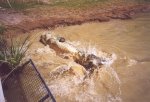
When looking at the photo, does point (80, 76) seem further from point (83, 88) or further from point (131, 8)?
point (131, 8)

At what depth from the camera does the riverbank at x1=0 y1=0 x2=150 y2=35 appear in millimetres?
7324

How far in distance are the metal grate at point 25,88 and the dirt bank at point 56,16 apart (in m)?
2.51

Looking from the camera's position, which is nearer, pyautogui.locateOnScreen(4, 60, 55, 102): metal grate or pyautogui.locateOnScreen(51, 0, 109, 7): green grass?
pyautogui.locateOnScreen(4, 60, 55, 102): metal grate

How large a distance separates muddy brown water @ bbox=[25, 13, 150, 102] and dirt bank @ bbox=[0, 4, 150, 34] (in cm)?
27

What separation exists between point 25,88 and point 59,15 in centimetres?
386

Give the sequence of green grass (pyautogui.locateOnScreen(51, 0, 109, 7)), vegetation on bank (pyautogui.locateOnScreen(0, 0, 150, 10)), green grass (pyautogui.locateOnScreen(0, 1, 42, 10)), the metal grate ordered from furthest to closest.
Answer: green grass (pyautogui.locateOnScreen(51, 0, 109, 7)) → vegetation on bank (pyautogui.locateOnScreen(0, 0, 150, 10)) → green grass (pyautogui.locateOnScreen(0, 1, 42, 10)) → the metal grate

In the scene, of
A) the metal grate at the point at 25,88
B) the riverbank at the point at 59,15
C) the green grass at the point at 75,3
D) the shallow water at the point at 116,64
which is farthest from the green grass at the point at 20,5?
the metal grate at the point at 25,88

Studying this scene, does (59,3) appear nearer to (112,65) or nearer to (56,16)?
(56,16)

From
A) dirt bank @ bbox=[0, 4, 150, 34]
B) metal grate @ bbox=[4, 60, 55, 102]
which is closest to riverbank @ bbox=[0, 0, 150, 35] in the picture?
dirt bank @ bbox=[0, 4, 150, 34]

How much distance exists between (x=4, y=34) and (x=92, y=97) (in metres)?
3.40

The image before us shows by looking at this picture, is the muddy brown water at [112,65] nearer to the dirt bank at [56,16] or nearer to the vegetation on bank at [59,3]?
the dirt bank at [56,16]

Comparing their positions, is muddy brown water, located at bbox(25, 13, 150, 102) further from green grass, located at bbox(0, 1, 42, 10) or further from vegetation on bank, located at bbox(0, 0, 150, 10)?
green grass, located at bbox(0, 1, 42, 10)

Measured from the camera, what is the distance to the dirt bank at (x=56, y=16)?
731 cm

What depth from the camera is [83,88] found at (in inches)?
186
